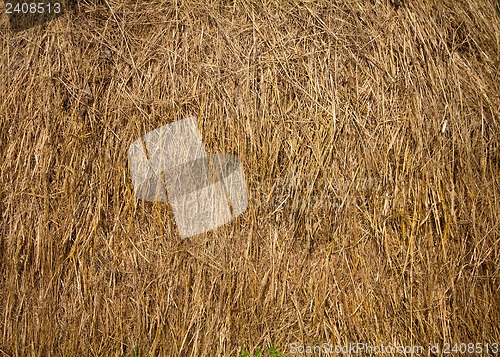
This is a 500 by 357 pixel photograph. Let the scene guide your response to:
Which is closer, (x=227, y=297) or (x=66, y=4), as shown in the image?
(x=227, y=297)

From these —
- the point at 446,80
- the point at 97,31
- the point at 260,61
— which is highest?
the point at 97,31

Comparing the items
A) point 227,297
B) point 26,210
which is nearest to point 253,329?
point 227,297

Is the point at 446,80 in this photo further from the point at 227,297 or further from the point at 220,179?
the point at 227,297

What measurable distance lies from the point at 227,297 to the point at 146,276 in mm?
371

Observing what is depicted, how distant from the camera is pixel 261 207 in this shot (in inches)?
73.3

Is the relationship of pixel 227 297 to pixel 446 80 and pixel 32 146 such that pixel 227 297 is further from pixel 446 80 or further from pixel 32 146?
pixel 446 80

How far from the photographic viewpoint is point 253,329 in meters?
1.86

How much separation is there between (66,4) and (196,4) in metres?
0.62

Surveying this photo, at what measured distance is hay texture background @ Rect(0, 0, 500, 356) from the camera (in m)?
1.86

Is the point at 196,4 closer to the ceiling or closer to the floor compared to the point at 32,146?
closer to the ceiling

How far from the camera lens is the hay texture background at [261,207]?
6.09 ft

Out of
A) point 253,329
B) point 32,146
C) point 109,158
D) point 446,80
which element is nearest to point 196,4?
point 109,158

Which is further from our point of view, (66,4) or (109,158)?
(66,4)

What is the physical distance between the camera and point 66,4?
1999 millimetres
